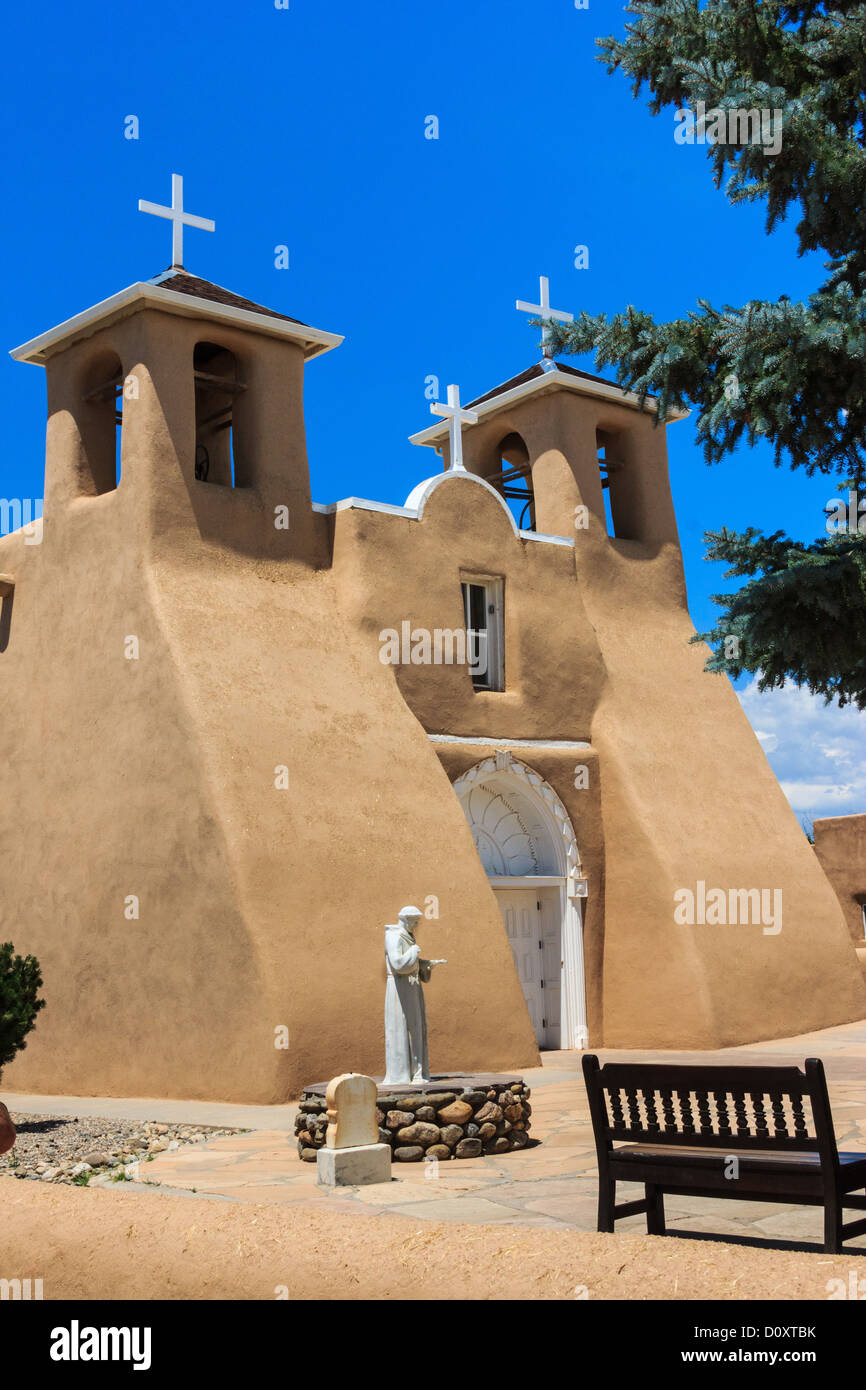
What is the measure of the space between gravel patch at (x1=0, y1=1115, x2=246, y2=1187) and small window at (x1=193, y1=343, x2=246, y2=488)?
9.16 m

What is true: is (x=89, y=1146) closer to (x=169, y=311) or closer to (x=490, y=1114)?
(x=490, y=1114)

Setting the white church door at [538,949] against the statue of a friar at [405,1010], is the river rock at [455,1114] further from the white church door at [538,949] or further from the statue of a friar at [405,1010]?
the white church door at [538,949]

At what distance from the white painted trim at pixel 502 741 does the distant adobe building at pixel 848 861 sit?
646 cm

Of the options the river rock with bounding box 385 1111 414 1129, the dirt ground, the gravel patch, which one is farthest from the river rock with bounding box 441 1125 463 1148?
the dirt ground

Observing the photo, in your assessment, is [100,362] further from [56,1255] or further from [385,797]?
[56,1255]

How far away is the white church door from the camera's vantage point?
16.9 m

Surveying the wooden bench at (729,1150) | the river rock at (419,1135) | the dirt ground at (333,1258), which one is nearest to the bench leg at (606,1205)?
the wooden bench at (729,1150)

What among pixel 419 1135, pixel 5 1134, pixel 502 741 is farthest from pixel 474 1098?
pixel 502 741

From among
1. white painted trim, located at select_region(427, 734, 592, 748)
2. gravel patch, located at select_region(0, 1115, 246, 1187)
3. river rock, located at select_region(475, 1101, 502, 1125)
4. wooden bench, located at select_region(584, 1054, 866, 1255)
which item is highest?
white painted trim, located at select_region(427, 734, 592, 748)

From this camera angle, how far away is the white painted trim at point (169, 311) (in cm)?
1492

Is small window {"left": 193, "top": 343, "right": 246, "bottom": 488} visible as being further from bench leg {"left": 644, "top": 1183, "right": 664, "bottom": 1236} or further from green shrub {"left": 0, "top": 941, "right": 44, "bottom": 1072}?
bench leg {"left": 644, "top": 1183, "right": 664, "bottom": 1236}

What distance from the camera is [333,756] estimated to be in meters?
14.1
